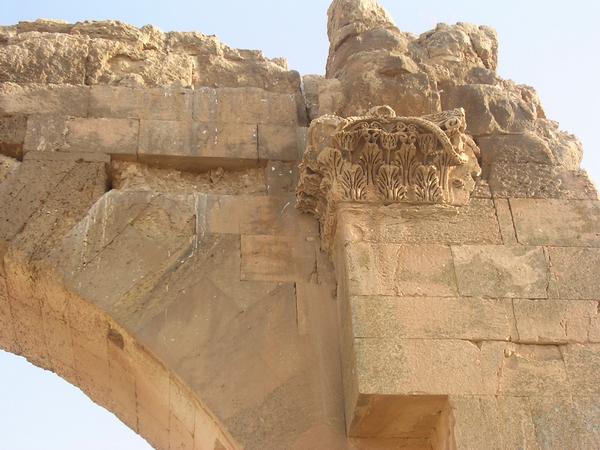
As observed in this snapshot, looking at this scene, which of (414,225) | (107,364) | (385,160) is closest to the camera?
(414,225)

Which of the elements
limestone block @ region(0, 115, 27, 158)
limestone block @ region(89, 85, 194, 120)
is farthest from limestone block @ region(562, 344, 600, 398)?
limestone block @ region(0, 115, 27, 158)

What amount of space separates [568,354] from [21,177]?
11.7 ft

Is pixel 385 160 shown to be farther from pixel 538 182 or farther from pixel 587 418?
pixel 587 418

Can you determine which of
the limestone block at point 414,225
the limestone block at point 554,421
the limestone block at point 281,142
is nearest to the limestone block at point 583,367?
the limestone block at point 554,421

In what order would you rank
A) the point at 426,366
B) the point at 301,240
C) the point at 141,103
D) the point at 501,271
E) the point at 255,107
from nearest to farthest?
the point at 426,366 < the point at 501,271 < the point at 301,240 < the point at 141,103 < the point at 255,107

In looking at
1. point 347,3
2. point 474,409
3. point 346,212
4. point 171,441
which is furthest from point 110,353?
point 347,3

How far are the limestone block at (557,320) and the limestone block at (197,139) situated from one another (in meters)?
2.17

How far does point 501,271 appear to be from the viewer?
5.00 metres

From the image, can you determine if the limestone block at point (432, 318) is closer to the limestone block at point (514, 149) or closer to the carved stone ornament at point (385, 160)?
the carved stone ornament at point (385, 160)

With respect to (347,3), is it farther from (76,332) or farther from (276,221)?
(76,332)

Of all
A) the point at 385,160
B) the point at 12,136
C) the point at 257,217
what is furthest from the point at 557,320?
the point at 12,136

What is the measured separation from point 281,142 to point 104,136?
1224 millimetres

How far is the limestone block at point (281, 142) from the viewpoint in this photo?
5973 millimetres

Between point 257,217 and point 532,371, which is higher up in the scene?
point 257,217
